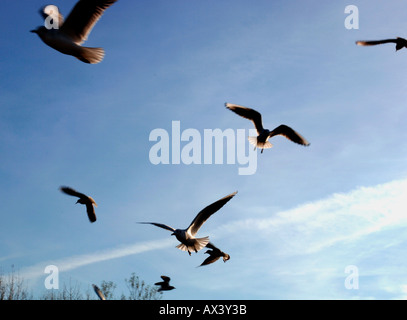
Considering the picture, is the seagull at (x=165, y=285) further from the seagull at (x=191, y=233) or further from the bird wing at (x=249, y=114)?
the bird wing at (x=249, y=114)

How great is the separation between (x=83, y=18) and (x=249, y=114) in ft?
19.5

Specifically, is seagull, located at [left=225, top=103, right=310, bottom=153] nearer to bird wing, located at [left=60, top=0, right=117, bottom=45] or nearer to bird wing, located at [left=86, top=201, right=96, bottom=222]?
bird wing, located at [left=86, top=201, right=96, bottom=222]

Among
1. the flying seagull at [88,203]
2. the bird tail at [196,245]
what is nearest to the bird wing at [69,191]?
the flying seagull at [88,203]

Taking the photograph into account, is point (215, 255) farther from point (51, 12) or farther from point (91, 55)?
point (51, 12)

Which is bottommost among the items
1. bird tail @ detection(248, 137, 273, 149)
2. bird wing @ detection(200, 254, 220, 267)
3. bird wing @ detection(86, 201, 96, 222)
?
bird wing @ detection(200, 254, 220, 267)

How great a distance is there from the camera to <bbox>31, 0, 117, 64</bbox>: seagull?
9.92 meters

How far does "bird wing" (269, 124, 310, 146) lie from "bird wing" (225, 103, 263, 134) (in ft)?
1.49

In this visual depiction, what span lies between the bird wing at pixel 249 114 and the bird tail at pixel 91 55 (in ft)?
17.8

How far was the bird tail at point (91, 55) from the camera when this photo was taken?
9.93 meters

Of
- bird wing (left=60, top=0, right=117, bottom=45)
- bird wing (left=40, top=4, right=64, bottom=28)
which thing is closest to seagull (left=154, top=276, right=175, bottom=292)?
bird wing (left=60, top=0, right=117, bottom=45)
